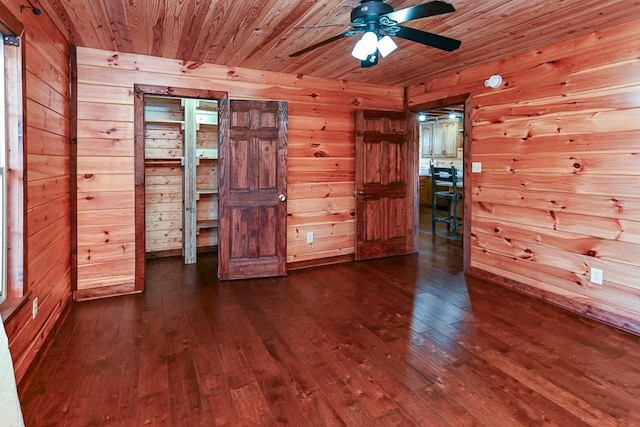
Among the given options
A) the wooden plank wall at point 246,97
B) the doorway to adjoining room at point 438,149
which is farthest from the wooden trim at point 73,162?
the doorway to adjoining room at point 438,149

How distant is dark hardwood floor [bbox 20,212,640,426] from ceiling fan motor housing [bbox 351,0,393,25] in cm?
211

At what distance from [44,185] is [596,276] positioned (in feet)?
13.9

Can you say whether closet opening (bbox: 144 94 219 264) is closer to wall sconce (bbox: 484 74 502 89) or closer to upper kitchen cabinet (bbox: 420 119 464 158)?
wall sconce (bbox: 484 74 502 89)

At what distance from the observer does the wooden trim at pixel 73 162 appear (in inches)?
129

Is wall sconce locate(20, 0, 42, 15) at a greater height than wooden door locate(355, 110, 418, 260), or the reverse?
wall sconce locate(20, 0, 42, 15)

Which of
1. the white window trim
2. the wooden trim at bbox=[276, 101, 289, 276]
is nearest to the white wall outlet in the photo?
the wooden trim at bbox=[276, 101, 289, 276]

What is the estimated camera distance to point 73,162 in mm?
3326

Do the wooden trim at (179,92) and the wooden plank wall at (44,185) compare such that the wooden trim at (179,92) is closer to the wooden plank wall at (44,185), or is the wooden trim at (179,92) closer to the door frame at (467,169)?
the wooden plank wall at (44,185)

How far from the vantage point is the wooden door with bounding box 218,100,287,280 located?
3.94 metres

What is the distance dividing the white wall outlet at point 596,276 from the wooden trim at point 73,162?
449cm

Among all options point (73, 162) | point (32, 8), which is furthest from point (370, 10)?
Answer: point (73, 162)

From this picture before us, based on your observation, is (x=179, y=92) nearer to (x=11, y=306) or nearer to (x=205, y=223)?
(x=205, y=223)

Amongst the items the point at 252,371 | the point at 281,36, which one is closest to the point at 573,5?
the point at 281,36

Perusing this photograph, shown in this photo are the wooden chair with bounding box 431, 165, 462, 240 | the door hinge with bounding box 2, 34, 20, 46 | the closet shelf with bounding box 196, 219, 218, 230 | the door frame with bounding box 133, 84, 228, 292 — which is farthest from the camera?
the wooden chair with bounding box 431, 165, 462, 240
